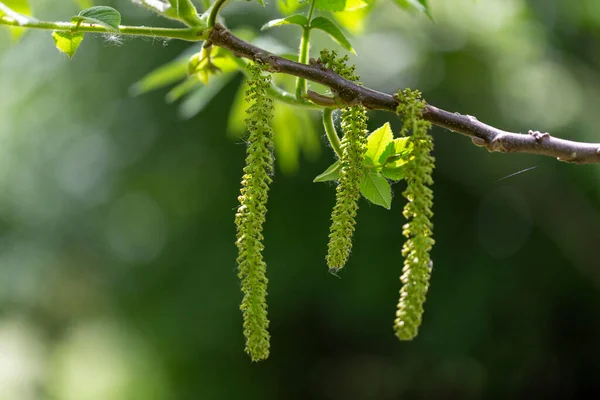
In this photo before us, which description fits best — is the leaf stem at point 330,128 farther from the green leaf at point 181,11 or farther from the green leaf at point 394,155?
the green leaf at point 181,11

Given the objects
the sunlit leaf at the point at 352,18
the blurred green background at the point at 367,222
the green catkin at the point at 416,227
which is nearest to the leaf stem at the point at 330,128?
the green catkin at the point at 416,227

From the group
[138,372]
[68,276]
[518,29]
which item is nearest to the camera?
[518,29]

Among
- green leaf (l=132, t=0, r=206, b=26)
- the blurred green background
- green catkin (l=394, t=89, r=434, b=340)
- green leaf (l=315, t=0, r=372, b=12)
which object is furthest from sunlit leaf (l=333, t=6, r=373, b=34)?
the blurred green background

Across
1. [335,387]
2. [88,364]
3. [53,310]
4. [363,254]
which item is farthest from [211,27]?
[88,364]

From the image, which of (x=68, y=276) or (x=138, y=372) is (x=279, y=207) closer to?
(x=138, y=372)

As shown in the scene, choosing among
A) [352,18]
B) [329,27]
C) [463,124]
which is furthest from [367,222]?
[463,124]

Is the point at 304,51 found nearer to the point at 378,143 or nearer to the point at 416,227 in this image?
the point at 378,143
